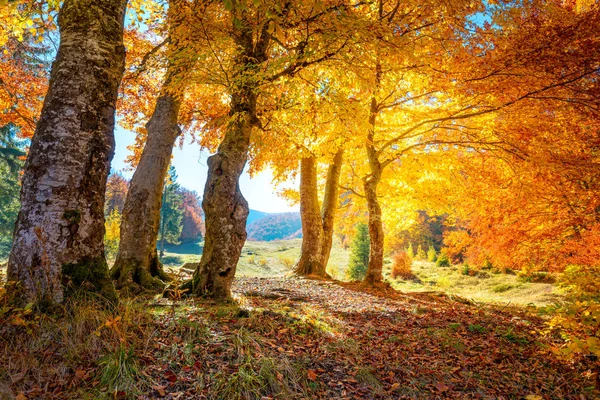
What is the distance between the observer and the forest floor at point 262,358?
235 centimetres

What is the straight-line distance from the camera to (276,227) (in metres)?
119

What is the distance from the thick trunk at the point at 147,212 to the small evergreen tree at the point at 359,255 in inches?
775

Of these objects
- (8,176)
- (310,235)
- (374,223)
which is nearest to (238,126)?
(374,223)

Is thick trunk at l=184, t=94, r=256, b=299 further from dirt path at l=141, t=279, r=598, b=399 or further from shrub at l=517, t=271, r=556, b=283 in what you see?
shrub at l=517, t=271, r=556, b=283

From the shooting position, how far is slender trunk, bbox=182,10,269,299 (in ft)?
14.8

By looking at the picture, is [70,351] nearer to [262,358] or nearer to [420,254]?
[262,358]

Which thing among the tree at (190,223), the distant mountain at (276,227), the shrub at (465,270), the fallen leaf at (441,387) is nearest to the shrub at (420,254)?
the shrub at (465,270)

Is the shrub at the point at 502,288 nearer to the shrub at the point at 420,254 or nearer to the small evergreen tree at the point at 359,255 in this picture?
the small evergreen tree at the point at 359,255

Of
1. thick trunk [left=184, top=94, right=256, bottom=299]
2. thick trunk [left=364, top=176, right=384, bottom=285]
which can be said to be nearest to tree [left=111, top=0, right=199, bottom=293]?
thick trunk [left=184, top=94, right=256, bottom=299]

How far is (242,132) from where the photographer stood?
4980 millimetres

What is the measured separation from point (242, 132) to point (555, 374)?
5.00 m

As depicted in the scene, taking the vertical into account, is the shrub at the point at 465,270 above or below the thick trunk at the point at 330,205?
below

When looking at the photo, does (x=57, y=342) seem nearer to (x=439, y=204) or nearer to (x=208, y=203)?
(x=208, y=203)

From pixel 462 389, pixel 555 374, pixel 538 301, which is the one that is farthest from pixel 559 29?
pixel 538 301
